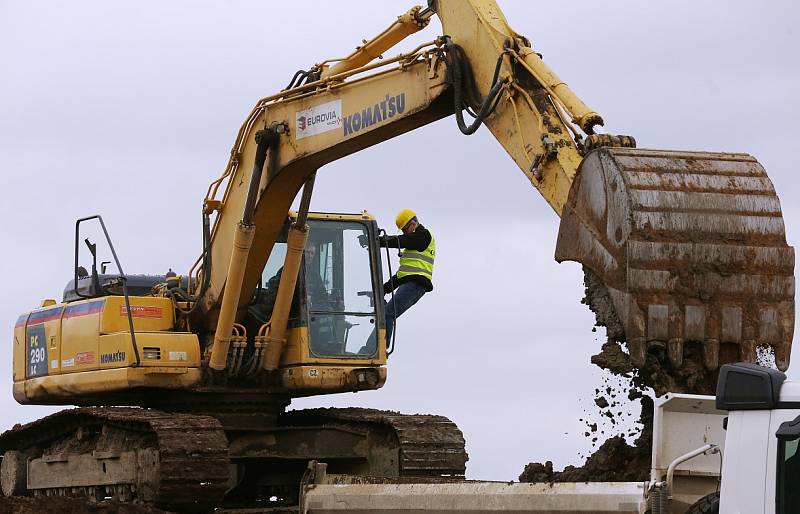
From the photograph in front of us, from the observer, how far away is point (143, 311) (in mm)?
14164

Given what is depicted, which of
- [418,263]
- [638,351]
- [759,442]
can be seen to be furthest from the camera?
[418,263]

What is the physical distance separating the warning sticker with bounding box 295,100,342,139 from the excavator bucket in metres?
4.16

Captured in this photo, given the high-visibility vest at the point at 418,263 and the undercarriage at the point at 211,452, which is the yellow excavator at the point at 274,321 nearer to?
the undercarriage at the point at 211,452

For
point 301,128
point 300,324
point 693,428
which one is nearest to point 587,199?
point 693,428

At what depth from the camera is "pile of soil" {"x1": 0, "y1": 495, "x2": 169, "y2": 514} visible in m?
12.8

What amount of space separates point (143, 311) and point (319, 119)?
2.98 m

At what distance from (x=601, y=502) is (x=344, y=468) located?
321 inches

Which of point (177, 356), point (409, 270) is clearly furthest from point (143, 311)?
point (409, 270)

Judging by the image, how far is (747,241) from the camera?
8.33 metres

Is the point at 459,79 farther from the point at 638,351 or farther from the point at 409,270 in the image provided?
the point at 409,270

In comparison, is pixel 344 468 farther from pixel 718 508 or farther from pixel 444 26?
pixel 718 508

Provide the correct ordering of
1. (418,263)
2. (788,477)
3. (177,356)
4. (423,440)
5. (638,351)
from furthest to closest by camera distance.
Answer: (418,263)
(177,356)
(423,440)
(638,351)
(788,477)

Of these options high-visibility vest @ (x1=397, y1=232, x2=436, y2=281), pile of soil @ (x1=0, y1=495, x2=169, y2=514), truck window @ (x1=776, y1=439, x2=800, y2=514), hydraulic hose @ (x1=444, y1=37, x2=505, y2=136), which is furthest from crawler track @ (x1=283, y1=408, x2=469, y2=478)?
truck window @ (x1=776, y1=439, x2=800, y2=514)

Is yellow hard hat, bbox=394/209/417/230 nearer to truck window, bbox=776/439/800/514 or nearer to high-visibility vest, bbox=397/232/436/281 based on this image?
high-visibility vest, bbox=397/232/436/281
